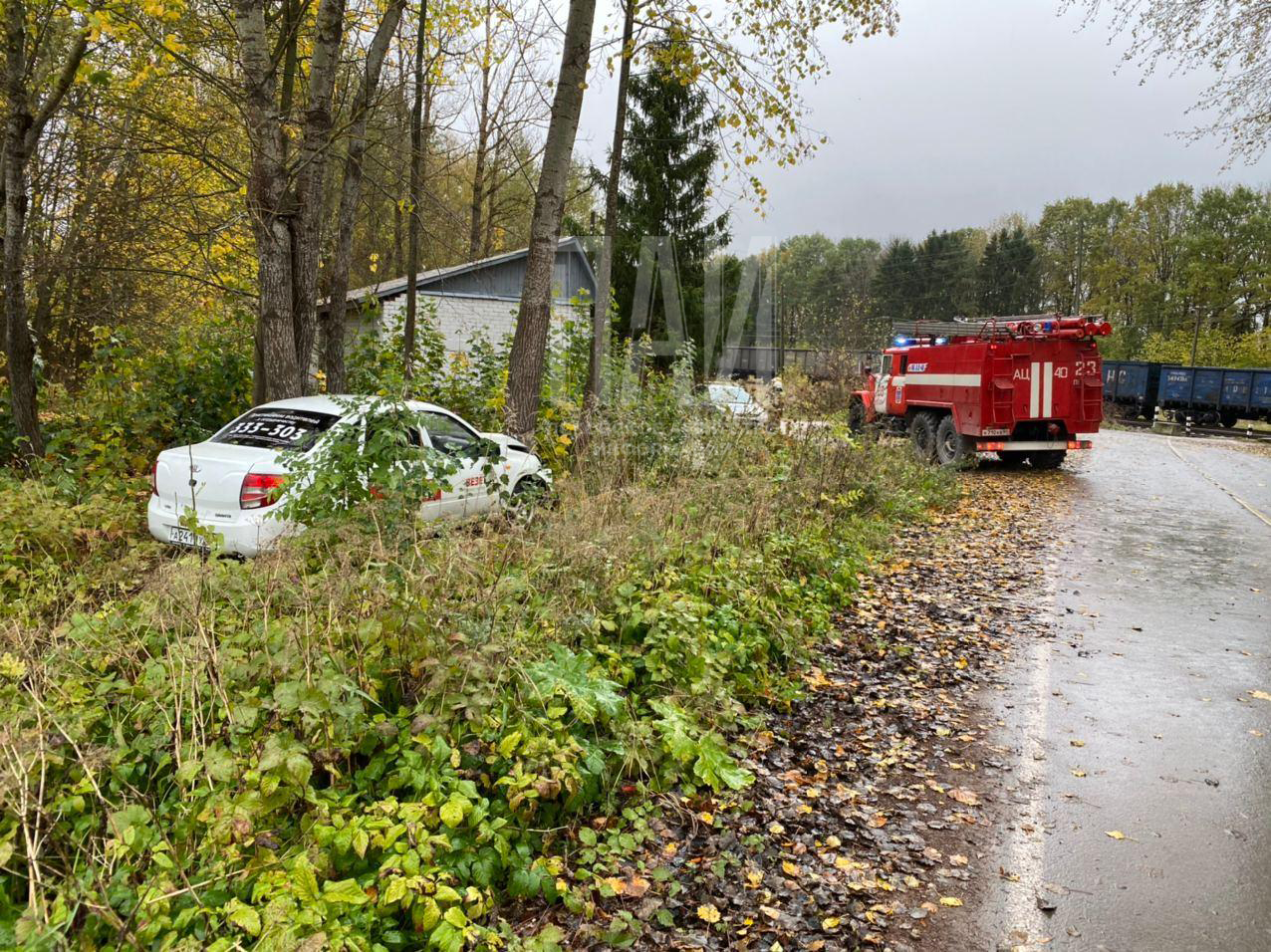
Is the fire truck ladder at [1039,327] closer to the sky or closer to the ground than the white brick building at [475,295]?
closer to the ground

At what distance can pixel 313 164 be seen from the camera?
9.11 metres

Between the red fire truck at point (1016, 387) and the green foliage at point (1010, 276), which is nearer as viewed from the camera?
the red fire truck at point (1016, 387)

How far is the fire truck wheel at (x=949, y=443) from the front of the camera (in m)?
14.9

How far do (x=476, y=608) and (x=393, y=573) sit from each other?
1.85 ft

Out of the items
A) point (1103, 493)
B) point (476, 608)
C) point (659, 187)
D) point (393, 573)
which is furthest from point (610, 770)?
point (659, 187)

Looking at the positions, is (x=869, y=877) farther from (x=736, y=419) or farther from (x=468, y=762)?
(x=736, y=419)

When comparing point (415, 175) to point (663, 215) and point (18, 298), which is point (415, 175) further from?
point (663, 215)

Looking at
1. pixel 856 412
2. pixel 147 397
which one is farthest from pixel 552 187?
pixel 856 412

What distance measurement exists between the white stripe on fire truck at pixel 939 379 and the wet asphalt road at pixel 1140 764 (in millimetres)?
6114

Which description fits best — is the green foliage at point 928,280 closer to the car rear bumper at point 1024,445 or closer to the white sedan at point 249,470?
the car rear bumper at point 1024,445

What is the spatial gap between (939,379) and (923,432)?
1272 millimetres

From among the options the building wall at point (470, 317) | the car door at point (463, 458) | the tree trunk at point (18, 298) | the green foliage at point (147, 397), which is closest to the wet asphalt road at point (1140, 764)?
the car door at point (463, 458)

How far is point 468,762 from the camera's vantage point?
135 inches

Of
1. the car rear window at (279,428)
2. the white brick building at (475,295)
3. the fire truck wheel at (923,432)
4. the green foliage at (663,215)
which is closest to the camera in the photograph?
the car rear window at (279,428)
